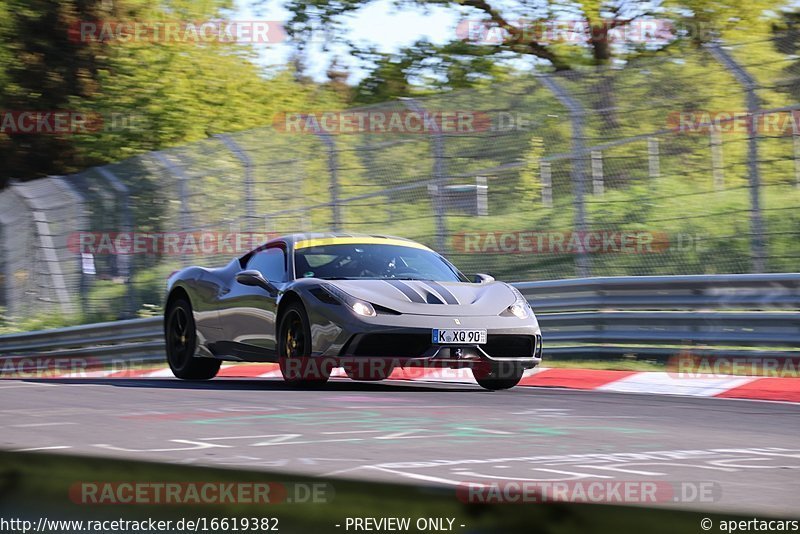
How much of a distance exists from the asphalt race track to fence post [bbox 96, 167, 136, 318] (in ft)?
24.9

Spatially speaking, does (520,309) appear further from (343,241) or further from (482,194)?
(482,194)

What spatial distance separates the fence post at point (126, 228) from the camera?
1675 centimetres

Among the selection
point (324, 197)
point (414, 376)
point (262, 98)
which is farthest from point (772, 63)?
point (262, 98)

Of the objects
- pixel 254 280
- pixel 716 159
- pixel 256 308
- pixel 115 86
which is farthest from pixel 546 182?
pixel 115 86

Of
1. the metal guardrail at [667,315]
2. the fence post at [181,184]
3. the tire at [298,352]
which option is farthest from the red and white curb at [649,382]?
the fence post at [181,184]

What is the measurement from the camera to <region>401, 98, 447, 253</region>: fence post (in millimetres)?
12914

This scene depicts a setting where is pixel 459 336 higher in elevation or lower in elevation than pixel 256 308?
lower

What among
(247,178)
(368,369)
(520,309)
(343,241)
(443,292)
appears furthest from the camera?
(247,178)

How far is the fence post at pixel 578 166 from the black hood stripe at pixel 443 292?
304 cm

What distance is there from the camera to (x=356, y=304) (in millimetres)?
8594

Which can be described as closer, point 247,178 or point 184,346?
point 184,346

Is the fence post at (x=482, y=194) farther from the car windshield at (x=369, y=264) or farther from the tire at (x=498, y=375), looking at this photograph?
the tire at (x=498, y=375)

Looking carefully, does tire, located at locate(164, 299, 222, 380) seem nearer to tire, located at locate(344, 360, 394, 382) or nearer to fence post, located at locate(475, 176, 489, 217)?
tire, located at locate(344, 360, 394, 382)

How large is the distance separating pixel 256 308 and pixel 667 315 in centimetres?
353
